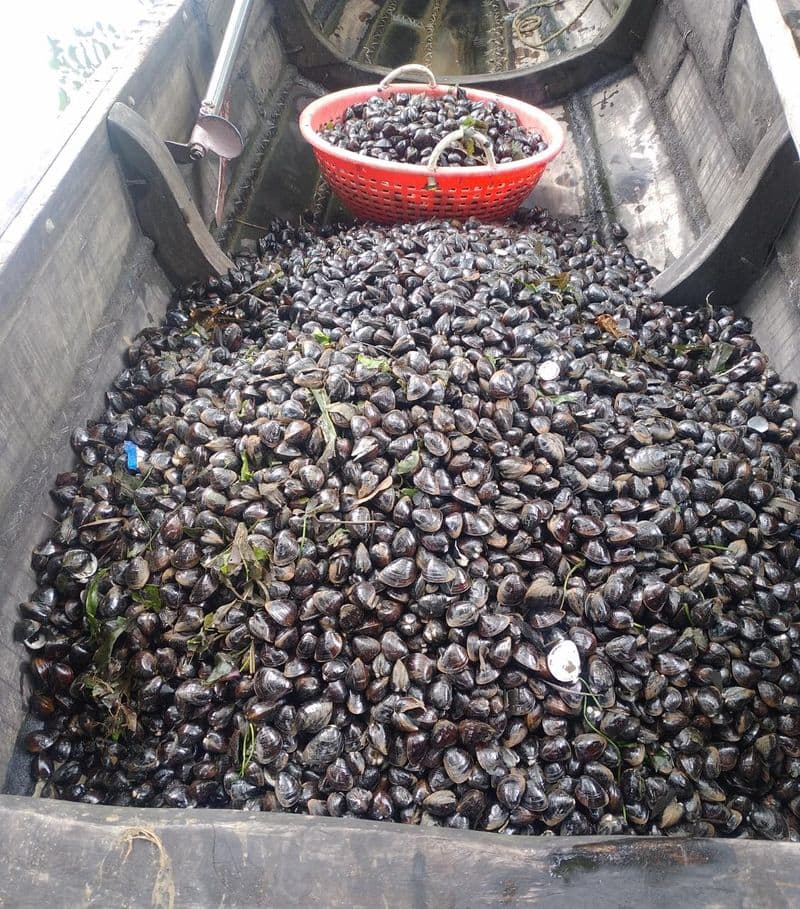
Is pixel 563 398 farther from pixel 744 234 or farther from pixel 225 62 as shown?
pixel 225 62

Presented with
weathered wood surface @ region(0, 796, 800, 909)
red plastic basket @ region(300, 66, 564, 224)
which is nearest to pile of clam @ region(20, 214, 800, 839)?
weathered wood surface @ region(0, 796, 800, 909)

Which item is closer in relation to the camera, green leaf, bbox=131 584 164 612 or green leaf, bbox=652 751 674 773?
green leaf, bbox=652 751 674 773

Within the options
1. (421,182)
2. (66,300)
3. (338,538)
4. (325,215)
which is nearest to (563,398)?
(338,538)

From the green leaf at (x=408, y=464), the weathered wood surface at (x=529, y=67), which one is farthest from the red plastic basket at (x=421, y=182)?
the green leaf at (x=408, y=464)

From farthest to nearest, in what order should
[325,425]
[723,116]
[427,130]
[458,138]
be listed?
1. [427,130]
2. [723,116]
3. [458,138]
4. [325,425]

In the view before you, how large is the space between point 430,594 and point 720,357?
5.93ft

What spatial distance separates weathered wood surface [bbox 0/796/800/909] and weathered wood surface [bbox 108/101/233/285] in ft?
7.65

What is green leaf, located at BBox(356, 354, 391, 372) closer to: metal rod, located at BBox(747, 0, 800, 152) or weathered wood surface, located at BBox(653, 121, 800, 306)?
metal rod, located at BBox(747, 0, 800, 152)

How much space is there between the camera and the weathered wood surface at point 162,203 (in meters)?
2.52

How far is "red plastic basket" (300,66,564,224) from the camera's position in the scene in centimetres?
325

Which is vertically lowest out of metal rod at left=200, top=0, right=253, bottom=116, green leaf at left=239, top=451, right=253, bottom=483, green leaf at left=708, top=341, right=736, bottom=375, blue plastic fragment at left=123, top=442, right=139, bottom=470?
green leaf at left=708, top=341, right=736, bottom=375

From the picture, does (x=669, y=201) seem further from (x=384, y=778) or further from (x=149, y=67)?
(x=384, y=778)

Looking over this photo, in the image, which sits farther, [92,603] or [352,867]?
[92,603]

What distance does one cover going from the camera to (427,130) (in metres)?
3.48
